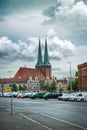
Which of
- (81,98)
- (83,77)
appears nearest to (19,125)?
(81,98)

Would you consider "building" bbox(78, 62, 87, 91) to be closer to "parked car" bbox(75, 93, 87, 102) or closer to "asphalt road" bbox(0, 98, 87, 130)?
"parked car" bbox(75, 93, 87, 102)

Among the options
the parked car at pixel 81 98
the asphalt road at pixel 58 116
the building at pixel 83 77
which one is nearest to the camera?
the asphalt road at pixel 58 116

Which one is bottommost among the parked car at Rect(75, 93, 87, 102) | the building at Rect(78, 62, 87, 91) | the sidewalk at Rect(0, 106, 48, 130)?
the sidewalk at Rect(0, 106, 48, 130)

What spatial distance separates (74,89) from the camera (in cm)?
16050

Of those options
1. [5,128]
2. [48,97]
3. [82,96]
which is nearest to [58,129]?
[5,128]

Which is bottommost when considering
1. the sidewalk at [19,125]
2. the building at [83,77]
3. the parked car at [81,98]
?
the sidewalk at [19,125]

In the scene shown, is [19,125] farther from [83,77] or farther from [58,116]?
[83,77]

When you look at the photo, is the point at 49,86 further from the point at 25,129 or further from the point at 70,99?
the point at 25,129

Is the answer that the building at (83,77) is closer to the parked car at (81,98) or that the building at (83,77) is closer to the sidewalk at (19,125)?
the parked car at (81,98)

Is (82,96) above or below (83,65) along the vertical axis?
below

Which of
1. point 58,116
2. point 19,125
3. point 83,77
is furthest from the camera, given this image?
point 83,77

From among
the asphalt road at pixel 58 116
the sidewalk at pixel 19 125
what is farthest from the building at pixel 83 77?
the sidewalk at pixel 19 125

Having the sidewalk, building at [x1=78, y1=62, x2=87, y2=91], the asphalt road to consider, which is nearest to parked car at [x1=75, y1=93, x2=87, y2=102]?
the asphalt road

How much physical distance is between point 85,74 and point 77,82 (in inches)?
792
